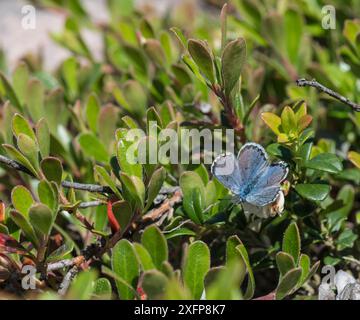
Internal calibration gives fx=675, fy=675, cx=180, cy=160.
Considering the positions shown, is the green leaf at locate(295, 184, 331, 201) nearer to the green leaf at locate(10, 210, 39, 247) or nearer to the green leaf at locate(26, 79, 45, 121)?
the green leaf at locate(10, 210, 39, 247)

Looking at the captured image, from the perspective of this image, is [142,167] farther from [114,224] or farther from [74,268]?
[74,268]

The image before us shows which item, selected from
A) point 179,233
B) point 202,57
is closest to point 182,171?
point 179,233

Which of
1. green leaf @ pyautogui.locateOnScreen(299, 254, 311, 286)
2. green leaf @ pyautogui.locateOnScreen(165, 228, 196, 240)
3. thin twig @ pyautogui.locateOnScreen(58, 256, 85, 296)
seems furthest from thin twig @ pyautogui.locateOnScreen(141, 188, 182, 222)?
green leaf @ pyautogui.locateOnScreen(299, 254, 311, 286)

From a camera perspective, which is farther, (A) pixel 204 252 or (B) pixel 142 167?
(B) pixel 142 167

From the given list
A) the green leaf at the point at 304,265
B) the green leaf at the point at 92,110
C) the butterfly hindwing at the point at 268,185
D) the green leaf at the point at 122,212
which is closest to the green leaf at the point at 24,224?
the green leaf at the point at 122,212

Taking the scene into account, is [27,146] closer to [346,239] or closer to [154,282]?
[154,282]

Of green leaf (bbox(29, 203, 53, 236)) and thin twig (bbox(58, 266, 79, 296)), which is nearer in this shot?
green leaf (bbox(29, 203, 53, 236))
